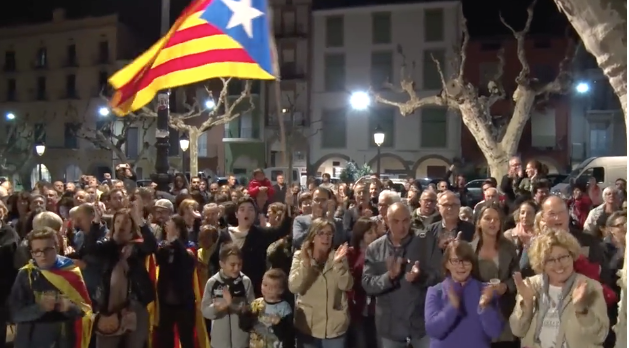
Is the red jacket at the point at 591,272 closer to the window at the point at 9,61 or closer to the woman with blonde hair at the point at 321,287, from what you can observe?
the woman with blonde hair at the point at 321,287

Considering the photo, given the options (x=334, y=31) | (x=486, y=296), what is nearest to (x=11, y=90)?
(x=334, y=31)

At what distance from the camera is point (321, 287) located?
5078 mm

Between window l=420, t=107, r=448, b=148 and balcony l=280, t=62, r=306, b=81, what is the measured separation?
7.42 metres

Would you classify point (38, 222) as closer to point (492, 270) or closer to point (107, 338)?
point (107, 338)

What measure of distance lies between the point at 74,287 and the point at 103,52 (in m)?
39.7

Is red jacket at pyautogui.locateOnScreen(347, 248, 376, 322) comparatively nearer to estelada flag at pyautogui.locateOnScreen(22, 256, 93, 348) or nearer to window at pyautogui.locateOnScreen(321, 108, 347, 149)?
estelada flag at pyautogui.locateOnScreen(22, 256, 93, 348)

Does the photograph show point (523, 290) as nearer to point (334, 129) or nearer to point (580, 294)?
point (580, 294)

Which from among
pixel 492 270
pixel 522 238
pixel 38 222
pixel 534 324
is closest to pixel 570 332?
pixel 534 324

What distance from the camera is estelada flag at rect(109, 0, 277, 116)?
7.34m

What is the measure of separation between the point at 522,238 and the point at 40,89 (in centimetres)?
4431

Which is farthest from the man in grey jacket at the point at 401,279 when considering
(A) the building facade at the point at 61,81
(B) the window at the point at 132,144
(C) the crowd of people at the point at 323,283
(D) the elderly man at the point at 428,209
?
(A) the building facade at the point at 61,81

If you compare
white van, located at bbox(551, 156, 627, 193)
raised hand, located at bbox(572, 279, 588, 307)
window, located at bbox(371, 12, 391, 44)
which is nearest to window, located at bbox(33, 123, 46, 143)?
window, located at bbox(371, 12, 391, 44)

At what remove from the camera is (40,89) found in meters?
44.1

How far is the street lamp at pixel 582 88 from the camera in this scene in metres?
32.0
